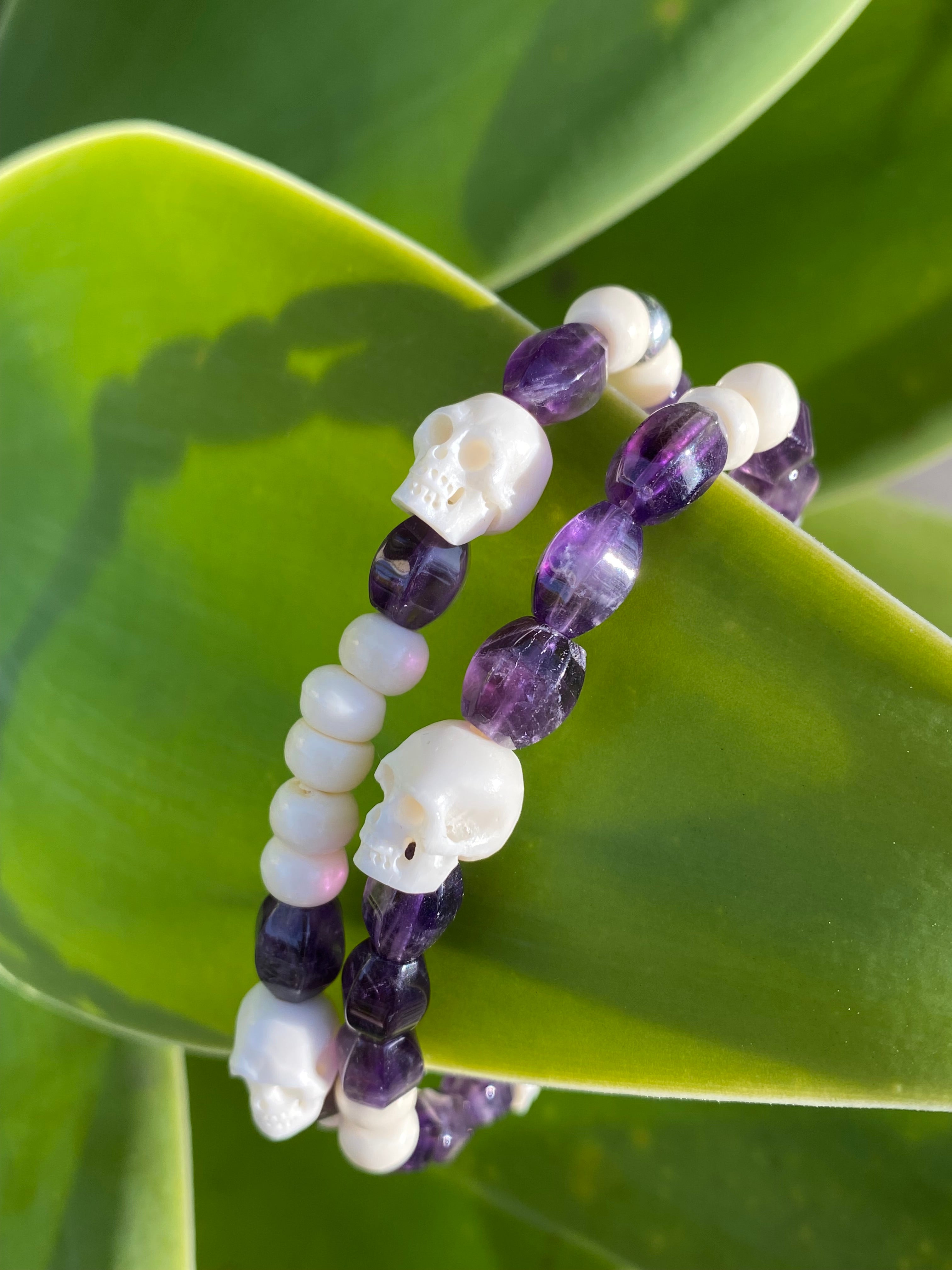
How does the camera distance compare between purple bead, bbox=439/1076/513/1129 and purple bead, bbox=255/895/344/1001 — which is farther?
purple bead, bbox=439/1076/513/1129

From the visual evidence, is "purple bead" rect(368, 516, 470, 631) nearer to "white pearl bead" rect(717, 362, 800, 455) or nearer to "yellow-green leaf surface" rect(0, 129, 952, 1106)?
"yellow-green leaf surface" rect(0, 129, 952, 1106)

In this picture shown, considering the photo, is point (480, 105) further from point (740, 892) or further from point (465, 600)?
point (740, 892)

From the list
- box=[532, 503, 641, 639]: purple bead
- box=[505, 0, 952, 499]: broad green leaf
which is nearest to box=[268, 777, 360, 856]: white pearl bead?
box=[532, 503, 641, 639]: purple bead

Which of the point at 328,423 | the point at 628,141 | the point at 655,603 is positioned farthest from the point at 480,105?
the point at 655,603

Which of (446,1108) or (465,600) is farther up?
(465,600)

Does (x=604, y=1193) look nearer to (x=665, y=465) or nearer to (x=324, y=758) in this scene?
(x=324, y=758)
